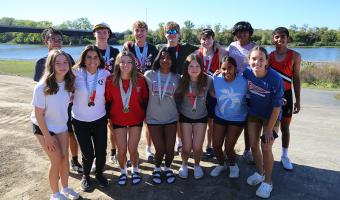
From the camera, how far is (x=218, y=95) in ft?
15.3

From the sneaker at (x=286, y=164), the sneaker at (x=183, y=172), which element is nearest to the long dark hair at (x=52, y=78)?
the sneaker at (x=183, y=172)

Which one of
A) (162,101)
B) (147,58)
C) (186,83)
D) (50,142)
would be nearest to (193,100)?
(186,83)

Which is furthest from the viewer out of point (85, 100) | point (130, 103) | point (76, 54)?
point (76, 54)

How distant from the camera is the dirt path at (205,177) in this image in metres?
4.45

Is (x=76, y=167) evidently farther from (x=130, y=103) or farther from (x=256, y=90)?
(x=256, y=90)

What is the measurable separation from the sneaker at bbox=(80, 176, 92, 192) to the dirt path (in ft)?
0.32

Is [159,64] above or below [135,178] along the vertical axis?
above

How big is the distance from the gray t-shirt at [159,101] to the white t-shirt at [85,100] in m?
0.70

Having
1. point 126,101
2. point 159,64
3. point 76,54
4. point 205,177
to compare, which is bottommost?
point 76,54

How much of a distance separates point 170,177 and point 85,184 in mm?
1190

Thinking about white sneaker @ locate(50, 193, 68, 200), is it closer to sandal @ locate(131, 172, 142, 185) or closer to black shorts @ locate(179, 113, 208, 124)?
sandal @ locate(131, 172, 142, 185)

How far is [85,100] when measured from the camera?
4281 mm

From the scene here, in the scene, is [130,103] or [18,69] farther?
[18,69]

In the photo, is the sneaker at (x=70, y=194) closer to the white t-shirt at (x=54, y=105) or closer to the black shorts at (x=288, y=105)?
the white t-shirt at (x=54, y=105)
